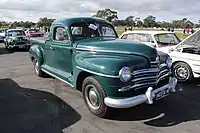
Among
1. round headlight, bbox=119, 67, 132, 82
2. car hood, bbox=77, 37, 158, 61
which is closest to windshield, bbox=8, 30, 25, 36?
car hood, bbox=77, 37, 158, 61

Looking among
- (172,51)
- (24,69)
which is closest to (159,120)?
(172,51)

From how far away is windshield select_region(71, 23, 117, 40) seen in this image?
5.82 meters

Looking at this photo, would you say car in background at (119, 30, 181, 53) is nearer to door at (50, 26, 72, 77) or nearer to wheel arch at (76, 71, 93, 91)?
door at (50, 26, 72, 77)

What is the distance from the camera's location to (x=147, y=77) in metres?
4.49

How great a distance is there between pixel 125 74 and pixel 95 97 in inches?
35.8

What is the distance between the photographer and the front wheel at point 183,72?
7191 mm

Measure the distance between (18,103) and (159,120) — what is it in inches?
125

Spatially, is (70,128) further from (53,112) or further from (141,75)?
(141,75)

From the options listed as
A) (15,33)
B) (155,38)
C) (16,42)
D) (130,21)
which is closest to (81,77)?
(155,38)

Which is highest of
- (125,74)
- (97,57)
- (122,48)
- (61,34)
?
(61,34)

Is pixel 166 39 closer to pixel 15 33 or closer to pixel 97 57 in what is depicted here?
pixel 97 57

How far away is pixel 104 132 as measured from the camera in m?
4.06

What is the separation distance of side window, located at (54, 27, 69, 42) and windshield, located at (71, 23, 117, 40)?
0.23 metres

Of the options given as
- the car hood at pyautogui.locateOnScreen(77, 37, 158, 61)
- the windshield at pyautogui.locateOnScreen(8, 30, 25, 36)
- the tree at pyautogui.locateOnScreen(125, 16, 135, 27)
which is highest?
the tree at pyautogui.locateOnScreen(125, 16, 135, 27)
